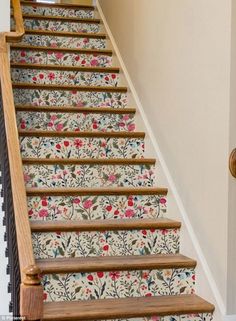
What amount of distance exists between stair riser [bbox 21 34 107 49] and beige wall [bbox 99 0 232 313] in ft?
3.43

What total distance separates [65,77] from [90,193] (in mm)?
1566

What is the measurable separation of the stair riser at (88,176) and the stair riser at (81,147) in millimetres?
230

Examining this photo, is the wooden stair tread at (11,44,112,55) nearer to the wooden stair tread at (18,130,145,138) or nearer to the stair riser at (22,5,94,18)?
the stair riser at (22,5,94,18)

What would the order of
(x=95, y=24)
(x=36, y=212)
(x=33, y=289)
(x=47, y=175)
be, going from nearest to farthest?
(x=33, y=289) → (x=36, y=212) → (x=47, y=175) → (x=95, y=24)

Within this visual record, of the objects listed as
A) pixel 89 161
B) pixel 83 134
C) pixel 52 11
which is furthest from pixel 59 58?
pixel 89 161

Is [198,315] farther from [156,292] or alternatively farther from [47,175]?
[47,175]

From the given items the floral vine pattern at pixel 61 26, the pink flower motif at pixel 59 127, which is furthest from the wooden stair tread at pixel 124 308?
the floral vine pattern at pixel 61 26

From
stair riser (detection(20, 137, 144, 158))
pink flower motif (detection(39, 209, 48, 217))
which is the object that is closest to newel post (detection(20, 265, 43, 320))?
pink flower motif (detection(39, 209, 48, 217))

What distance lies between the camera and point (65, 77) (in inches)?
171

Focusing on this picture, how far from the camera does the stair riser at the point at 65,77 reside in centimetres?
423

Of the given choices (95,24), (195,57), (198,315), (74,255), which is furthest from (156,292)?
(95,24)

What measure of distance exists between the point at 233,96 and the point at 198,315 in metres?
1.10

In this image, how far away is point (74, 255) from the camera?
111 inches

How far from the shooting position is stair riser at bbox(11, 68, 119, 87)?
4230 mm
